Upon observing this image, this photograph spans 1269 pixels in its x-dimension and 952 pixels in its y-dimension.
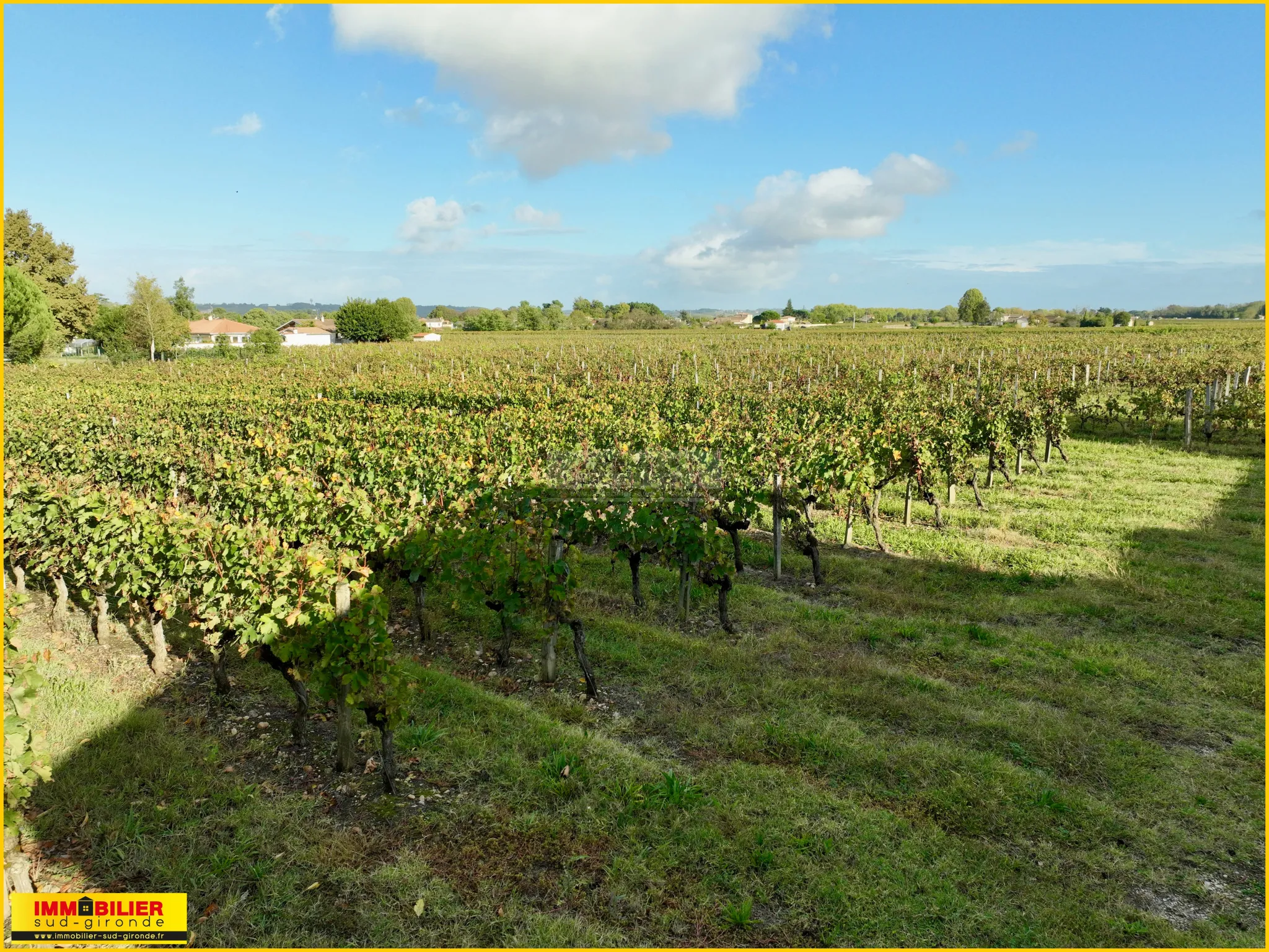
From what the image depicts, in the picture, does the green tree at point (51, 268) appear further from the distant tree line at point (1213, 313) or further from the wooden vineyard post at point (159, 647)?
the distant tree line at point (1213, 313)

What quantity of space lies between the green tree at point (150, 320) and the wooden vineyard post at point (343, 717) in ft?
162

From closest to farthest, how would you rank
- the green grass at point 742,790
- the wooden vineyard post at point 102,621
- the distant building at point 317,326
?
the green grass at point 742,790, the wooden vineyard post at point 102,621, the distant building at point 317,326

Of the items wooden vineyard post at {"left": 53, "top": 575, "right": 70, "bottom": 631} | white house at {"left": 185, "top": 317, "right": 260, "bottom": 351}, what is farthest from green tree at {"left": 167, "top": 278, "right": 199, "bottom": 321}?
wooden vineyard post at {"left": 53, "top": 575, "right": 70, "bottom": 631}

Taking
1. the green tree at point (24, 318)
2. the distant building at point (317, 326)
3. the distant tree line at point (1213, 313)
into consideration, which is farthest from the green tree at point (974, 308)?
the green tree at point (24, 318)

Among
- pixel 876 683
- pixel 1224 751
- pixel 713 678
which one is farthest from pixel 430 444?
pixel 1224 751

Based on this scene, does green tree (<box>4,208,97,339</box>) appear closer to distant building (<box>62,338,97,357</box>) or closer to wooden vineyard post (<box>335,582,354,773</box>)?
distant building (<box>62,338,97,357</box>)

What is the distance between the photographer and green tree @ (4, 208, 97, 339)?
48531 mm

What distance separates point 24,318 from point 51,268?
1495 cm

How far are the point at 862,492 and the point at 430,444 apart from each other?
6.87 m

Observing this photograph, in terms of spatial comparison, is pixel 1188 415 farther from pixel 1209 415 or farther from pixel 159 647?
pixel 159 647

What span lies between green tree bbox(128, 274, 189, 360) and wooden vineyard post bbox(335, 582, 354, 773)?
49244 millimetres

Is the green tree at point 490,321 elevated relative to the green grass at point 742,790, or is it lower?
elevated

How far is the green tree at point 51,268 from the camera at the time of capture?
159 feet

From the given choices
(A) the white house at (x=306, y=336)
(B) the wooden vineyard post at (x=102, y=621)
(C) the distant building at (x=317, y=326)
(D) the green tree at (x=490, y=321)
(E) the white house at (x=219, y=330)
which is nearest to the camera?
(B) the wooden vineyard post at (x=102, y=621)
